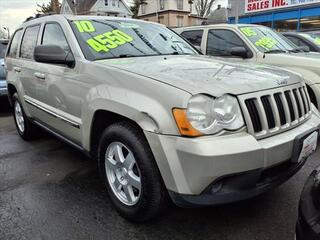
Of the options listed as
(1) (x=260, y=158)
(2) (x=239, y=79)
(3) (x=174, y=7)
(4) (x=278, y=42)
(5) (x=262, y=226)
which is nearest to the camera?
(1) (x=260, y=158)

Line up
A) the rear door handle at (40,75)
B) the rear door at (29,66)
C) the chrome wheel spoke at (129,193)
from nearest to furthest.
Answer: the chrome wheel spoke at (129,193), the rear door handle at (40,75), the rear door at (29,66)

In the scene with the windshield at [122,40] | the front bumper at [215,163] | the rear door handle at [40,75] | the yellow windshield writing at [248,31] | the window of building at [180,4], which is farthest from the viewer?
the window of building at [180,4]

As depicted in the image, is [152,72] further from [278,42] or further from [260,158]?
[278,42]

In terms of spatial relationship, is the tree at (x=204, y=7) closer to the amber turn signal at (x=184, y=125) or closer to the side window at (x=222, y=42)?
the side window at (x=222, y=42)

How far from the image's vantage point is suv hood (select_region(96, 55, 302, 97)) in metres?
2.37

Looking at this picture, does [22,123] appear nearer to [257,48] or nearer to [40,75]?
[40,75]

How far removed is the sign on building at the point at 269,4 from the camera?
18.6 m

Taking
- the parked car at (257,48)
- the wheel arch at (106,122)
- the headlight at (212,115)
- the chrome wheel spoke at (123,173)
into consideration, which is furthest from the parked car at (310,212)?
the parked car at (257,48)

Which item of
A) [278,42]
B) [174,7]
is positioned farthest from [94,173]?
[174,7]

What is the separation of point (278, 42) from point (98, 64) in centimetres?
414

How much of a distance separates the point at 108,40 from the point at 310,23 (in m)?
17.6

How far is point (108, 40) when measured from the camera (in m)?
3.47

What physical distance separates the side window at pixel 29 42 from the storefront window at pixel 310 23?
1648 cm

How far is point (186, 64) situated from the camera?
3078 millimetres
